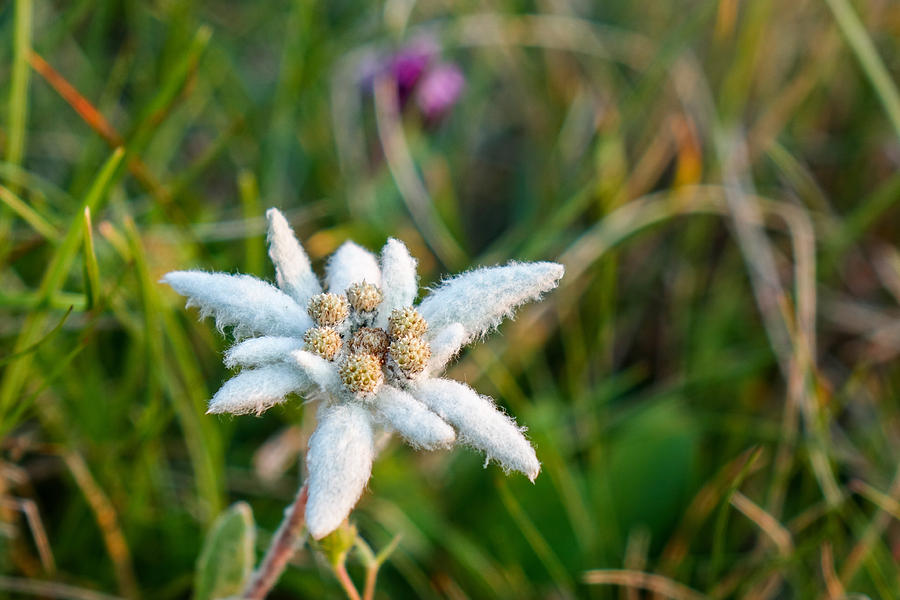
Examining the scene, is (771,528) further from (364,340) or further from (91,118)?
(91,118)

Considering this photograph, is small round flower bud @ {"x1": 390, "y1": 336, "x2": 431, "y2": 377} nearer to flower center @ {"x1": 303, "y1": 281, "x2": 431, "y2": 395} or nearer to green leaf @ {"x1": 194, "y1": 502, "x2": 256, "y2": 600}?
flower center @ {"x1": 303, "y1": 281, "x2": 431, "y2": 395}

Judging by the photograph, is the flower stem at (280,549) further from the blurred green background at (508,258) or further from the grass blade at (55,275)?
the grass blade at (55,275)

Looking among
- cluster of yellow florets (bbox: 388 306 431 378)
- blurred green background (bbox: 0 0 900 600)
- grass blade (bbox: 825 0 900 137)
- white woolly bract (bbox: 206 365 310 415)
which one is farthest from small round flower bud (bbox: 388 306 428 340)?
grass blade (bbox: 825 0 900 137)

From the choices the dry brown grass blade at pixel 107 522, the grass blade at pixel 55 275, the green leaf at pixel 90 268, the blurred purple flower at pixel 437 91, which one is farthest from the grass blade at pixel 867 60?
the dry brown grass blade at pixel 107 522

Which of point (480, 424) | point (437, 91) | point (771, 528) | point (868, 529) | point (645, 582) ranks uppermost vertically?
point (437, 91)

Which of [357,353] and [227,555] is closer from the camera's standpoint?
[357,353]

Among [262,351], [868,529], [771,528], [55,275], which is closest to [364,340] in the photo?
[262,351]

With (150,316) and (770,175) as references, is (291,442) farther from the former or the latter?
(770,175)
